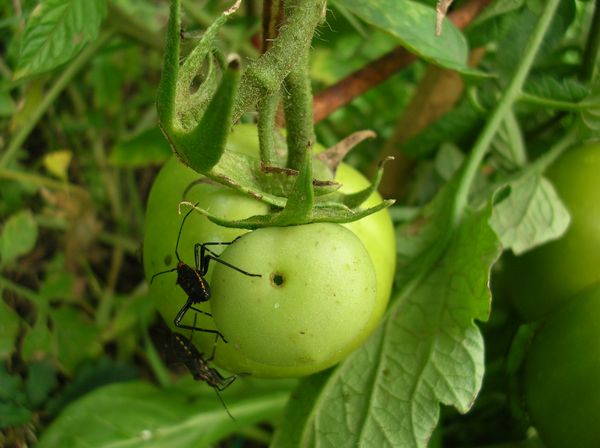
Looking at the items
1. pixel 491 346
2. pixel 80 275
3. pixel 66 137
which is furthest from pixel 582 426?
pixel 66 137

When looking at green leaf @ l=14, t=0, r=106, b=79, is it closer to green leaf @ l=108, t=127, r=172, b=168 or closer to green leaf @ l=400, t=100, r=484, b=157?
green leaf @ l=108, t=127, r=172, b=168

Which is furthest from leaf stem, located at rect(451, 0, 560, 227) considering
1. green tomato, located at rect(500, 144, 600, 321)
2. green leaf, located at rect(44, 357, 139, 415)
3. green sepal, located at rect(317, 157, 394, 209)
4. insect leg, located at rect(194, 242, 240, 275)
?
green leaf, located at rect(44, 357, 139, 415)

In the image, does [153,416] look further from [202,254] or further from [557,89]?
[557,89]

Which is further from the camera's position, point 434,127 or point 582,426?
point 434,127

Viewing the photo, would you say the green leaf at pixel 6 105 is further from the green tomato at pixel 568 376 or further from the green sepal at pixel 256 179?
the green tomato at pixel 568 376

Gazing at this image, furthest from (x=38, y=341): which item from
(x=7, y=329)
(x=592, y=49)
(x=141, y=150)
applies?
(x=592, y=49)

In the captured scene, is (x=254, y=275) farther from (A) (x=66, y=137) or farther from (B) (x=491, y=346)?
(A) (x=66, y=137)

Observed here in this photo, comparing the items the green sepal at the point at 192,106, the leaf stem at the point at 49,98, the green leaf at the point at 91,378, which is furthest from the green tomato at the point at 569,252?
the leaf stem at the point at 49,98
